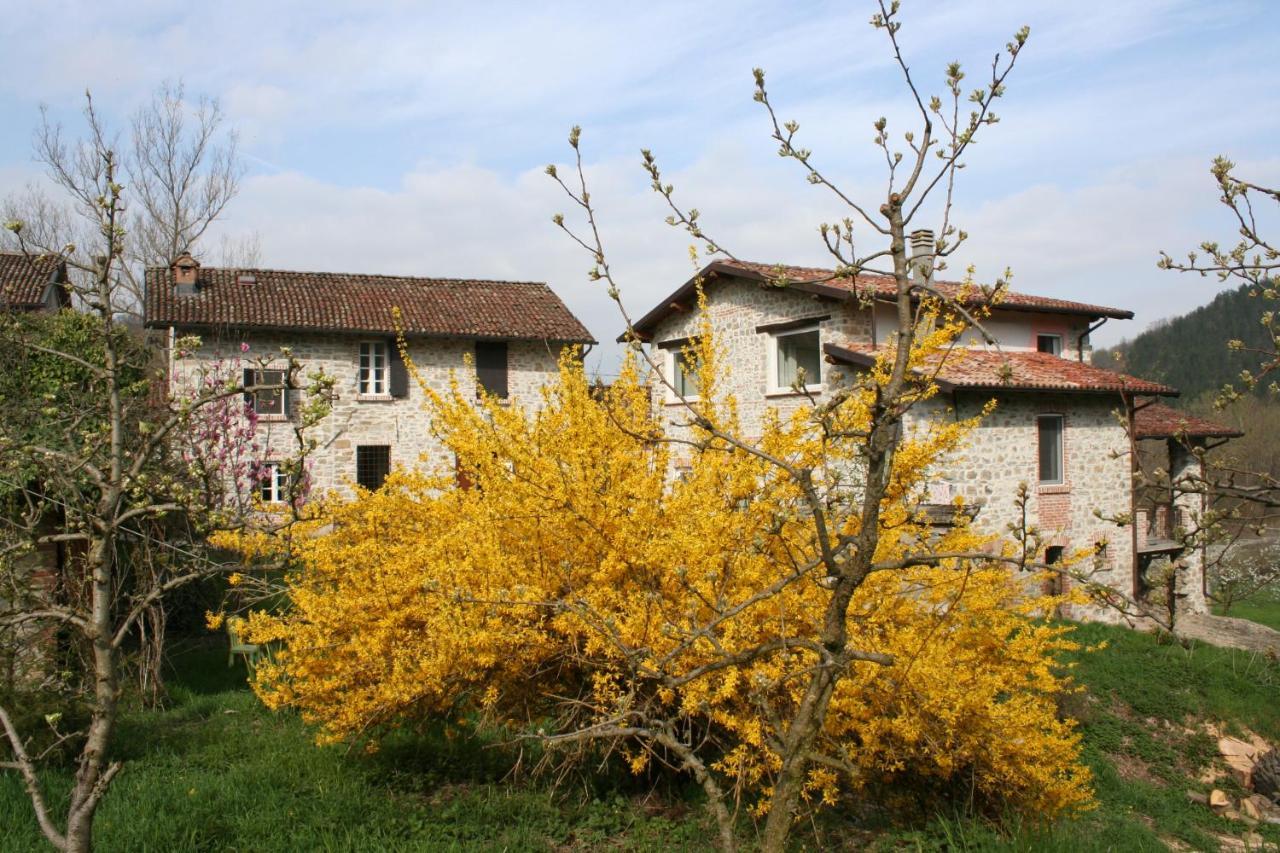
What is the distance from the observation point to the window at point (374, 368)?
2142cm

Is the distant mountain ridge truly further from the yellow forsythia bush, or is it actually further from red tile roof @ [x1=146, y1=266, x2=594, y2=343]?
the yellow forsythia bush

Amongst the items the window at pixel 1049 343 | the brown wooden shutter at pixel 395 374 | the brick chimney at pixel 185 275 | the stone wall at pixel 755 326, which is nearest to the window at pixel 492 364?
the brown wooden shutter at pixel 395 374

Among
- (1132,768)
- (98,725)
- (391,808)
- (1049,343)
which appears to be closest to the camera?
(98,725)

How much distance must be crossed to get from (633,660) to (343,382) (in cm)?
1862

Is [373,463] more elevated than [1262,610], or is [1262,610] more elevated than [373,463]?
[373,463]

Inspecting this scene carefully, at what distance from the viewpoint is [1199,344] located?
4969cm

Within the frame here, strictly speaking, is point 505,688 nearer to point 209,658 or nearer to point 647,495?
point 647,495

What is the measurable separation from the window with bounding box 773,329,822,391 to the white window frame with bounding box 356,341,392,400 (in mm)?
9430

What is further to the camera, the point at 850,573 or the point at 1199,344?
the point at 1199,344

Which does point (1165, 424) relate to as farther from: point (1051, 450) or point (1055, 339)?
point (1051, 450)

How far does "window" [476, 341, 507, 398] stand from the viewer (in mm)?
22156


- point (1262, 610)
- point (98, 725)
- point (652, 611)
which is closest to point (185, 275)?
point (652, 611)

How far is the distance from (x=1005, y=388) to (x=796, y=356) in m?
3.47

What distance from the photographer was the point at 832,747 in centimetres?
511
